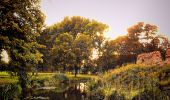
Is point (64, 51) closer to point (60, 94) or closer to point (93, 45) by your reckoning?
point (93, 45)

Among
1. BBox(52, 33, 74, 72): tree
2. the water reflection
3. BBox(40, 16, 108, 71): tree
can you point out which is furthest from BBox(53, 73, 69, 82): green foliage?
BBox(40, 16, 108, 71): tree

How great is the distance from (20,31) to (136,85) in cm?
1099

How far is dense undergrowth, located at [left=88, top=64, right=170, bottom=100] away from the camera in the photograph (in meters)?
17.5

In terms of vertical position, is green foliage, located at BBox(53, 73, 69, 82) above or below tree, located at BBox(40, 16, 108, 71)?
below

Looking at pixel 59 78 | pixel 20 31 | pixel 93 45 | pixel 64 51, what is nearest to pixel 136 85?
pixel 20 31

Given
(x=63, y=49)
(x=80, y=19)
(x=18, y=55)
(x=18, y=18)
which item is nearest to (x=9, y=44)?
(x=18, y=55)

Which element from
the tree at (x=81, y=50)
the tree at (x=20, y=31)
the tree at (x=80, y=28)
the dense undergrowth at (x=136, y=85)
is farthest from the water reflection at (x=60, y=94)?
the tree at (x=80, y=28)

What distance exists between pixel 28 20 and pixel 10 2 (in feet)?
8.81

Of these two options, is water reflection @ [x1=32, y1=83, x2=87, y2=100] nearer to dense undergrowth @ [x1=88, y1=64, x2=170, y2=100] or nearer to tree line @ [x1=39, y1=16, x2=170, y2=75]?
dense undergrowth @ [x1=88, y1=64, x2=170, y2=100]

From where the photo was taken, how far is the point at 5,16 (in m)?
20.8

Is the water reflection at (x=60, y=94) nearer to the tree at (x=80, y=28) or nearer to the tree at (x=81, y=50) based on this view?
the tree at (x=81, y=50)

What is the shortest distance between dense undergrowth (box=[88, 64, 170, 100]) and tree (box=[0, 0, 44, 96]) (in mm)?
6974

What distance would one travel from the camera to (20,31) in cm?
2203

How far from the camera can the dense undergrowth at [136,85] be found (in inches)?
690
